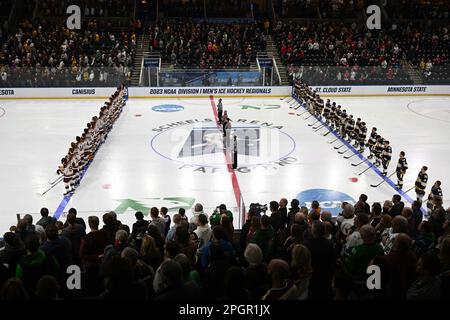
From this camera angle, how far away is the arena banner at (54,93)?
69.3 feet

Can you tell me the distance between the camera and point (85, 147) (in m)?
12.2

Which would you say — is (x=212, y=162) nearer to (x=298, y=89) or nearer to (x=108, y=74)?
(x=298, y=89)

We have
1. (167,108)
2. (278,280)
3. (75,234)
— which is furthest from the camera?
(167,108)

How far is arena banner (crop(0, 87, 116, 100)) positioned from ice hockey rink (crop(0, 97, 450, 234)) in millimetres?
658

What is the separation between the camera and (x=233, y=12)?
95.6 feet

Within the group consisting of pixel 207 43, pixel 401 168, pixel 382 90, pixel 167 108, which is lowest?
pixel 401 168

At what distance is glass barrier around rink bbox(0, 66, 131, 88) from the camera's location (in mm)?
20875

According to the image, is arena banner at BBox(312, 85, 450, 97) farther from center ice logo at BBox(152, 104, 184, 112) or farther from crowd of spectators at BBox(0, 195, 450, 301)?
crowd of spectators at BBox(0, 195, 450, 301)

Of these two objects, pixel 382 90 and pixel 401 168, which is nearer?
pixel 401 168

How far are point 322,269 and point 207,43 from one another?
21.6 m

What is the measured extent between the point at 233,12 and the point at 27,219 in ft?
82.2

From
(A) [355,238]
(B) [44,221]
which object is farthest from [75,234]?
(A) [355,238]

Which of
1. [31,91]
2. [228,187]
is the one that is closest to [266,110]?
[228,187]

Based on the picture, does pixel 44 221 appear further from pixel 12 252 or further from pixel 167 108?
pixel 167 108
